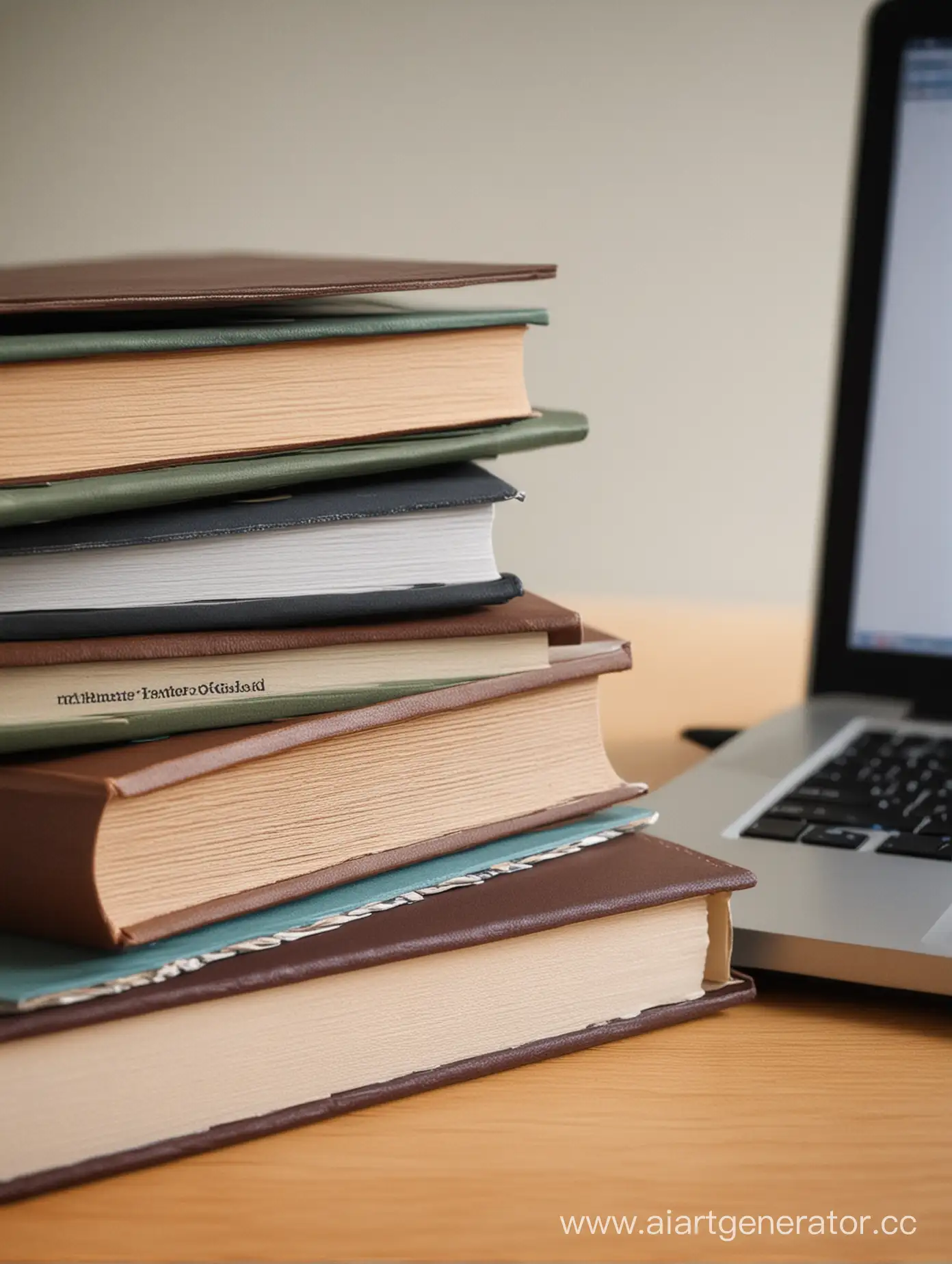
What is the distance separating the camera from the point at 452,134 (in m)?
1.83

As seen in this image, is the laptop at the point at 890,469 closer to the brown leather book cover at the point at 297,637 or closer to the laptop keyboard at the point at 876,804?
the laptop keyboard at the point at 876,804

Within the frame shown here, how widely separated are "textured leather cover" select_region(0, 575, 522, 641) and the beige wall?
139 cm

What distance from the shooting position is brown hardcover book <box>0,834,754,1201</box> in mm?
335

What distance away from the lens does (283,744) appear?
0.39 metres

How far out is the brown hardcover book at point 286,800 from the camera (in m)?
0.36

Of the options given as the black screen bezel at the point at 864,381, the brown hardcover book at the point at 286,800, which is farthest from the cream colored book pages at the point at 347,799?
the black screen bezel at the point at 864,381

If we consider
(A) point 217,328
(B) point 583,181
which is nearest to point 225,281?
(A) point 217,328

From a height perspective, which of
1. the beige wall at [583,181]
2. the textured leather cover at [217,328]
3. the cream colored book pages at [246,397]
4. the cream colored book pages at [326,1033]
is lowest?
the cream colored book pages at [326,1033]

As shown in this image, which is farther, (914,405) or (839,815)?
(914,405)

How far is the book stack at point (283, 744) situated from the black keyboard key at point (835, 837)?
0.24ft

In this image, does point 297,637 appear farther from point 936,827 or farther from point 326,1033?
point 936,827

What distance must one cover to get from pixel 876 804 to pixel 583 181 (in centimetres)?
142

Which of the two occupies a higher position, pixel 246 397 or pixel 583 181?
pixel 583 181

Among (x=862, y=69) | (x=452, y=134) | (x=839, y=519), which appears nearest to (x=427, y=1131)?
(x=839, y=519)
